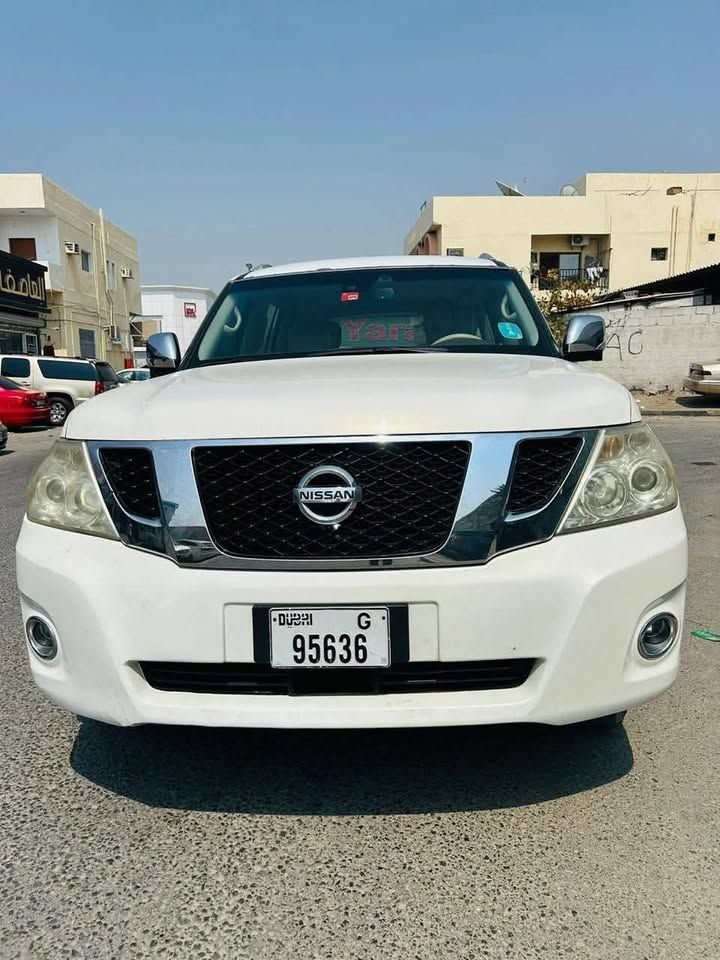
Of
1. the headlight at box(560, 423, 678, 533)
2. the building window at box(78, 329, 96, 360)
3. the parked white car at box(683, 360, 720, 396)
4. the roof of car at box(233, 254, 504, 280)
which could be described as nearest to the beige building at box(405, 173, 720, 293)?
the building window at box(78, 329, 96, 360)

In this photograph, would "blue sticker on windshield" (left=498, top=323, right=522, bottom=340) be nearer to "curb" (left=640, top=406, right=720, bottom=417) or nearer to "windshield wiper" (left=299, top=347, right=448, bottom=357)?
"windshield wiper" (left=299, top=347, right=448, bottom=357)

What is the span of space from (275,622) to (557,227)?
126 feet

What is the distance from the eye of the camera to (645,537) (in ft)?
6.56

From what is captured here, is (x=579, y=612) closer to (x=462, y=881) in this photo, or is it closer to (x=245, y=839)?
(x=462, y=881)

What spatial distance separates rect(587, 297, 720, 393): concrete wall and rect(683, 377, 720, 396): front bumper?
2.60m

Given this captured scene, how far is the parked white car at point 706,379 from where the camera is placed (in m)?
16.7

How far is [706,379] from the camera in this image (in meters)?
16.9

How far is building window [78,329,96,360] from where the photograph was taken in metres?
31.9

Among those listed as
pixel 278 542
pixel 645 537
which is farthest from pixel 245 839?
pixel 645 537

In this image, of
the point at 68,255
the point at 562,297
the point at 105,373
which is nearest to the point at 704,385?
the point at 105,373

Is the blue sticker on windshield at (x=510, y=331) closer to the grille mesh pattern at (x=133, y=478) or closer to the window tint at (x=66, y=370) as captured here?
the grille mesh pattern at (x=133, y=478)

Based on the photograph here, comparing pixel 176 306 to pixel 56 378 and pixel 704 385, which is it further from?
pixel 704 385

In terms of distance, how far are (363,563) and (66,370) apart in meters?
18.5

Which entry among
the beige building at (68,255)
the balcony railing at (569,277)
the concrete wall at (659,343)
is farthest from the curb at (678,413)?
the beige building at (68,255)
